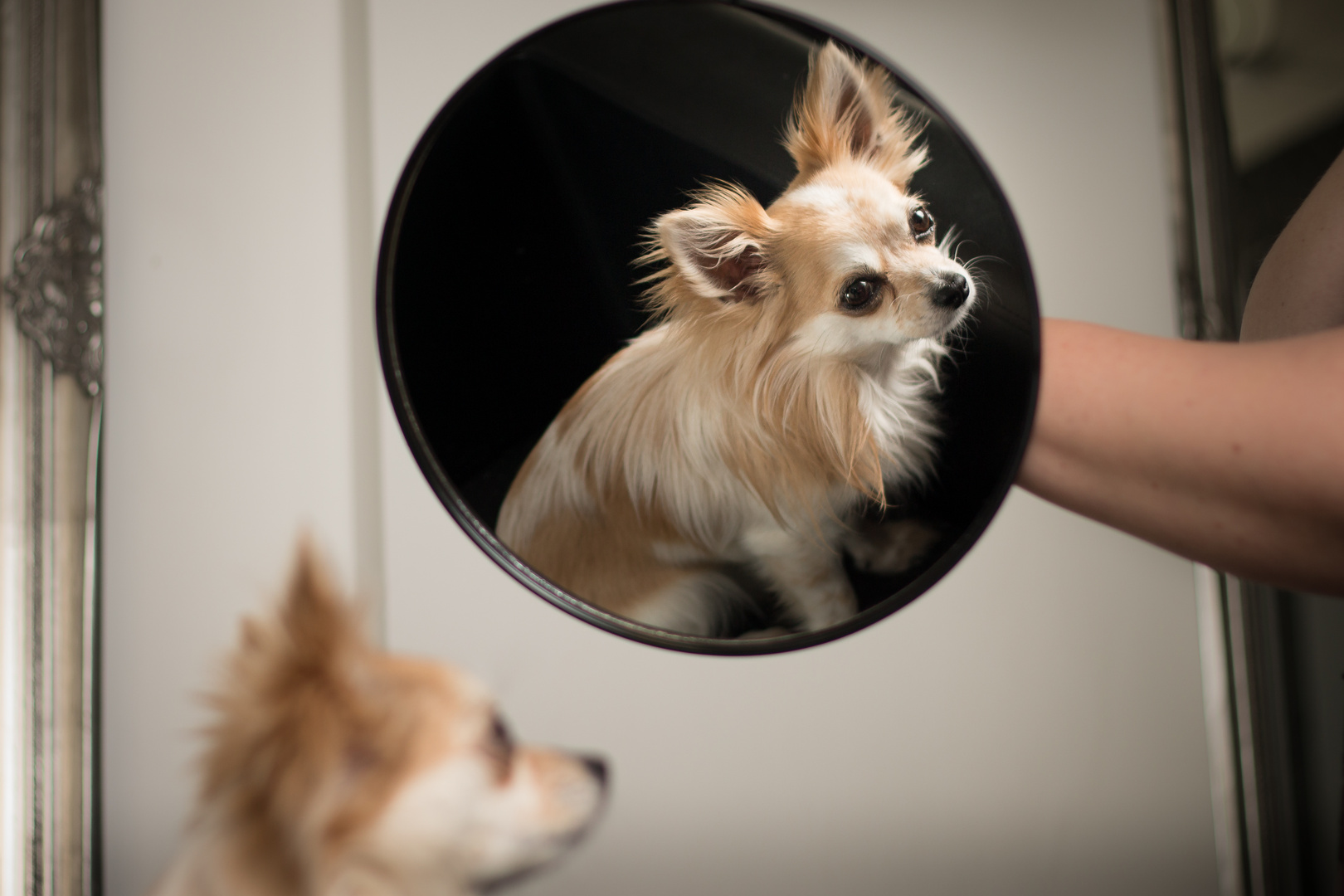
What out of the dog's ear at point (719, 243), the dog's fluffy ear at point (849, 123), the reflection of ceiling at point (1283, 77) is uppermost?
the reflection of ceiling at point (1283, 77)

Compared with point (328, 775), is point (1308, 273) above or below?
above

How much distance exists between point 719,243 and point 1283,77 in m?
0.96

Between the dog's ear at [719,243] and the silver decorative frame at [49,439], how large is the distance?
20.1 inches

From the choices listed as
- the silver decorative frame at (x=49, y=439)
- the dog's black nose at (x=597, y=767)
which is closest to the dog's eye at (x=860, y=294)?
the dog's black nose at (x=597, y=767)

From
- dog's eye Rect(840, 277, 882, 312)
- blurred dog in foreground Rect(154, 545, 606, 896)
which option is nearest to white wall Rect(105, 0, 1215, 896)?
blurred dog in foreground Rect(154, 545, 606, 896)

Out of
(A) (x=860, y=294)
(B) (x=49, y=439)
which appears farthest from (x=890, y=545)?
(B) (x=49, y=439)

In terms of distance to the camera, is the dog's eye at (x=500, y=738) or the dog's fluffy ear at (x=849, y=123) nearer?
the dog's eye at (x=500, y=738)

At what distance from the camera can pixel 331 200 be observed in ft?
2.11

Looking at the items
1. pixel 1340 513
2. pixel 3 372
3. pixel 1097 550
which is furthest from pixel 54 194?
pixel 1097 550

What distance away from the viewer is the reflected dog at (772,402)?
1.37 ft

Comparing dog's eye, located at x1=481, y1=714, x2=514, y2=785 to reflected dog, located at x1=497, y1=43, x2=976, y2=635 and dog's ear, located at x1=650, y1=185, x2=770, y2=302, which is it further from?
dog's ear, located at x1=650, y1=185, x2=770, y2=302

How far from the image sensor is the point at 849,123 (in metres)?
0.43

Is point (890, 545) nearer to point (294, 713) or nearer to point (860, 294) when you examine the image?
point (860, 294)

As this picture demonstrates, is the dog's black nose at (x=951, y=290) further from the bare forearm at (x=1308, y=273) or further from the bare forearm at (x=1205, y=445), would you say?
the bare forearm at (x=1308, y=273)
